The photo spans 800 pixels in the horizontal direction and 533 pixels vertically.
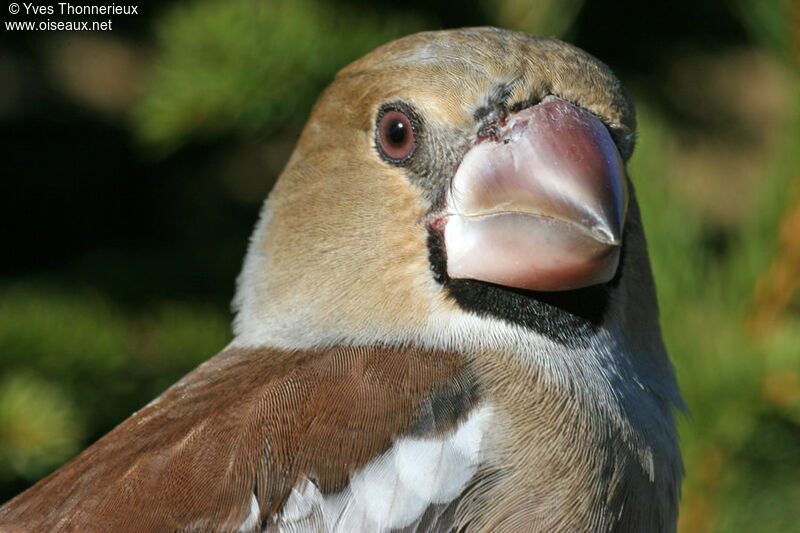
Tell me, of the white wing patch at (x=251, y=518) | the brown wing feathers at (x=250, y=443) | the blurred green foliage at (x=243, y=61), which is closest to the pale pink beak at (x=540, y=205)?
the brown wing feathers at (x=250, y=443)

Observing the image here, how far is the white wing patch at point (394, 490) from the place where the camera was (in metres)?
1.03

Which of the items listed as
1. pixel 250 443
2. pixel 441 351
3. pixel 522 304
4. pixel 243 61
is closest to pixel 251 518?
pixel 250 443

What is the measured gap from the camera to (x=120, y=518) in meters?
1.05

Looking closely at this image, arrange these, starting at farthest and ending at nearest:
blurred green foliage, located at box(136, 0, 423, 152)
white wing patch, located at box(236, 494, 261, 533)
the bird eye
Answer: blurred green foliage, located at box(136, 0, 423, 152) < the bird eye < white wing patch, located at box(236, 494, 261, 533)

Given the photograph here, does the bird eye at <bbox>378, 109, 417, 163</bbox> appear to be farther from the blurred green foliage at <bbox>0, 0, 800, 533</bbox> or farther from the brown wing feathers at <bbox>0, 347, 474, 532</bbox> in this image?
the blurred green foliage at <bbox>0, 0, 800, 533</bbox>

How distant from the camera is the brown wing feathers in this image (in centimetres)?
104

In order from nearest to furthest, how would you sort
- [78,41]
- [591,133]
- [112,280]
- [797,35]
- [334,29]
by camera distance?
[591,133] → [797,35] → [334,29] → [112,280] → [78,41]

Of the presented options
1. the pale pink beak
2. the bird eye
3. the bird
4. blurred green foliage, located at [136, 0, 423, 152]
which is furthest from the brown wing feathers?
blurred green foliage, located at [136, 0, 423, 152]

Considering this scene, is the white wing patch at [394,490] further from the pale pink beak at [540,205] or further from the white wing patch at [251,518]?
the pale pink beak at [540,205]

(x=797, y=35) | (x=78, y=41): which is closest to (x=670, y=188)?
(x=797, y=35)

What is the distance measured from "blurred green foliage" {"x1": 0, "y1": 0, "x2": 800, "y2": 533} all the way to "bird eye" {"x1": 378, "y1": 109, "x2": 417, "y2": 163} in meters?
0.52

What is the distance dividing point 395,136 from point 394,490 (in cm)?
50

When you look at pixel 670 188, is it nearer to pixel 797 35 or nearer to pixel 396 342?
pixel 797 35

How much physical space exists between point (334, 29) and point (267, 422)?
0.99 metres
